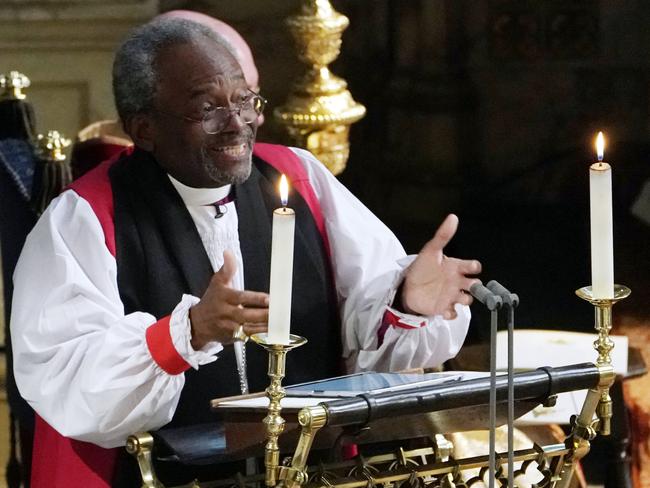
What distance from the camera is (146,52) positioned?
3.18 m

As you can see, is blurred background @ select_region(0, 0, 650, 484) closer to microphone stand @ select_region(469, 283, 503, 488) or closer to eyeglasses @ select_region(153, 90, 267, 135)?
eyeglasses @ select_region(153, 90, 267, 135)

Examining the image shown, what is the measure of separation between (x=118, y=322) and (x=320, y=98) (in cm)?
185

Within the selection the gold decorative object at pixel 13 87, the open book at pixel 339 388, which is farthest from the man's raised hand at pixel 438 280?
A: the gold decorative object at pixel 13 87

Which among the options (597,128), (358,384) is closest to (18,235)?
(358,384)

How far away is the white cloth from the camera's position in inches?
111

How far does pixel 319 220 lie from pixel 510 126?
1760 mm

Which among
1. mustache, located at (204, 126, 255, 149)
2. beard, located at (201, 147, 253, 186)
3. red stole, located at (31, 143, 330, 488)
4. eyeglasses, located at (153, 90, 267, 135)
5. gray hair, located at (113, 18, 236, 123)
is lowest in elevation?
red stole, located at (31, 143, 330, 488)

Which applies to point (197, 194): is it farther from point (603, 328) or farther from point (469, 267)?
point (603, 328)

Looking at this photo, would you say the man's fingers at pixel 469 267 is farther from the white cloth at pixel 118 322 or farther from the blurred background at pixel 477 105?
the blurred background at pixel 477 105

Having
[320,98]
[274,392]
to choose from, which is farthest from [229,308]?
[320,98]

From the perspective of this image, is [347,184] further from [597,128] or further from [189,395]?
[189,395]

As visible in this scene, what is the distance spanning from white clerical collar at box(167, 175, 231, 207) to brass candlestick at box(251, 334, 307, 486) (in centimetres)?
92

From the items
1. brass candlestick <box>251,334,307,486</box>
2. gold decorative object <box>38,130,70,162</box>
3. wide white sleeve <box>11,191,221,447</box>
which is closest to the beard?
wide white sleeve <box>11,191,221,447</box>

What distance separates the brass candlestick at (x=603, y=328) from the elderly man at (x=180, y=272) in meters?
0.27
